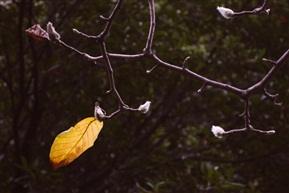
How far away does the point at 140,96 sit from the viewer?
282cm

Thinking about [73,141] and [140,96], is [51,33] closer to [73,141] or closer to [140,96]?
[73,141]

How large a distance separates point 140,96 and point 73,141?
1641mm

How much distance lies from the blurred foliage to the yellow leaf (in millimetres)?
904

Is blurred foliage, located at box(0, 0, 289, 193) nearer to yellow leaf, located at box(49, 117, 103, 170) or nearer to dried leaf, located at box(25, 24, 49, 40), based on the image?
yellow leaf, located at box(49, 117, 103, 170)

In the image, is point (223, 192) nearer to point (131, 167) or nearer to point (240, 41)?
point (131, 167)

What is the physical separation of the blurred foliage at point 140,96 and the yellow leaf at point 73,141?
90cm

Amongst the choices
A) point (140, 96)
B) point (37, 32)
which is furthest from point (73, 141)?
point (140, 96)

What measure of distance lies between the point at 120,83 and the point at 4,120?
70 centimetres

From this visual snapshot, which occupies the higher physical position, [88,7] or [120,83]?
[88,7]

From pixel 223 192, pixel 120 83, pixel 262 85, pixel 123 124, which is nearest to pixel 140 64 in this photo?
pixel 120 83

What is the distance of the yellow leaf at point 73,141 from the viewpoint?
1.18 metres

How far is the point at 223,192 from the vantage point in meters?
1.99

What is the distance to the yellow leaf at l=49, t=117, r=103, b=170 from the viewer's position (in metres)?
1.18

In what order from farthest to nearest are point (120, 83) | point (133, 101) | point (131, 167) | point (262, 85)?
point (133, 101) → point (120, 83) → point (131, 167) → point (262, 85)
